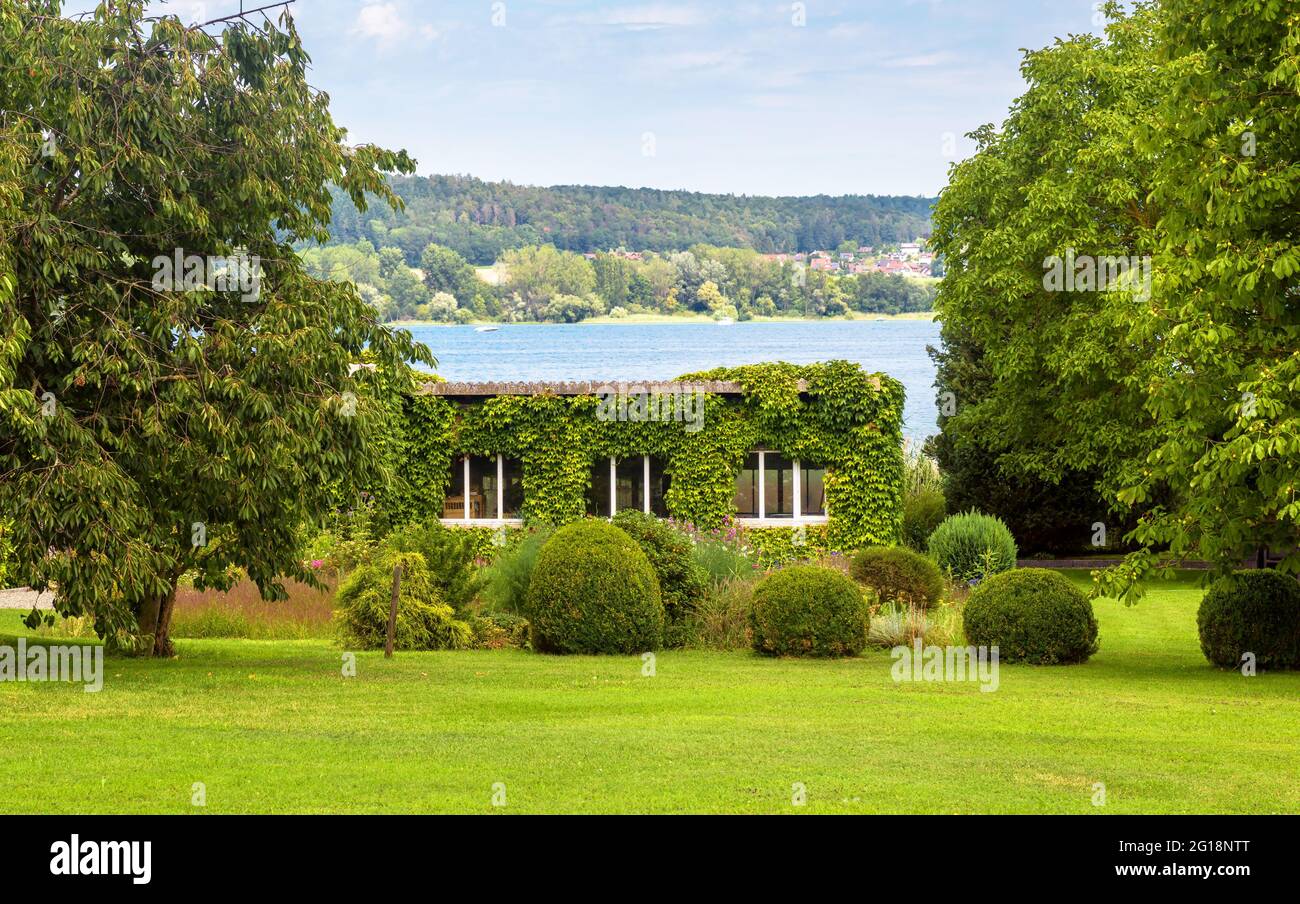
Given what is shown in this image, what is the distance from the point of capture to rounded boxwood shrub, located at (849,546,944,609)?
73.1 ft

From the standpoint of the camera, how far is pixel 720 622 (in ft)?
65.9

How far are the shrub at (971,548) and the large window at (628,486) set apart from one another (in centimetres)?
561

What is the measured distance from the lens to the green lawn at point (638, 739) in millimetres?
9211

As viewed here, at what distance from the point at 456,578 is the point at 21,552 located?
8009 millimetres

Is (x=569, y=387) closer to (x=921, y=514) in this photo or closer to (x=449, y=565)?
(x=449, y=565)

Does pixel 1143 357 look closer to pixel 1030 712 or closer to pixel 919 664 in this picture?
pixel 919 664

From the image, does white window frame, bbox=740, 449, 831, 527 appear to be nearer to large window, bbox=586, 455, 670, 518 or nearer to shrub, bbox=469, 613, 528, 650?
large window, bbox=586, 455, 670, 518

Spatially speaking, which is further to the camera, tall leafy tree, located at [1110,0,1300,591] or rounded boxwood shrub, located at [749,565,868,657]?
rounded boxwood shrub, located at [749,565,868,657]

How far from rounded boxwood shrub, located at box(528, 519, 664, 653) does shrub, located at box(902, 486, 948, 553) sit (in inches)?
701

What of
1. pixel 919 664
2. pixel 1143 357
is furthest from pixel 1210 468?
pixel 1143 357

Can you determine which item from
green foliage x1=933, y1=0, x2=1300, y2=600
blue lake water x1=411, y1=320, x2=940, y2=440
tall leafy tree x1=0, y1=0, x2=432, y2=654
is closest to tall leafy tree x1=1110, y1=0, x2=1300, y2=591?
green foliage x1=933, y1=0, x2=1300, y2=600

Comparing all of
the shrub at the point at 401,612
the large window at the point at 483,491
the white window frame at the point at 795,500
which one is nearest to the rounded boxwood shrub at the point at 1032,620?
the shrub at the point at 401,612

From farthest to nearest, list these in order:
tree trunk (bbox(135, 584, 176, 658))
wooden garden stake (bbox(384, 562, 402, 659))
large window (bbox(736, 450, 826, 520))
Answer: large window (bbox(736, 450, 826, 520)) < wooden garden stake (bbox(384, 562, 402, 659)) < tree trunk (bbox(135, 584, 176, 658))

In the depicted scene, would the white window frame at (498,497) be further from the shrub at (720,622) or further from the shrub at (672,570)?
the shrub at (720,622)
